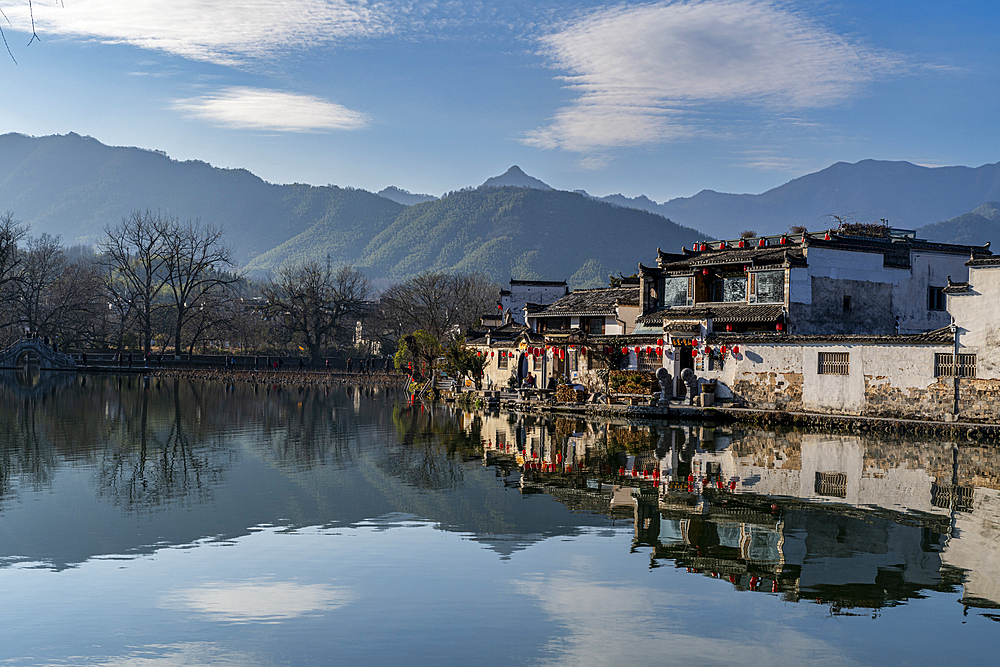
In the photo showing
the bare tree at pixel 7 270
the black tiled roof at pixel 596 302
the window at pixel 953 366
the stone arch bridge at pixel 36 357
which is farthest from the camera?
the bare tree at pixel 7 270

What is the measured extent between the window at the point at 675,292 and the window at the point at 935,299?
12.7m

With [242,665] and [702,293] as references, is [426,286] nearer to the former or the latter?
[702,293]

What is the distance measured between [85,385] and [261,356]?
27.5 metres

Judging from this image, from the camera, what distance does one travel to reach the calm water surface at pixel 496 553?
450 inches

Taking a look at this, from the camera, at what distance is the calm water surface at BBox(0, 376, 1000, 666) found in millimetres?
11430

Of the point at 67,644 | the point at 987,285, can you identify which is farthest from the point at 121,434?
the point at 987,285

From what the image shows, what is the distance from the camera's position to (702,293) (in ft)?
159

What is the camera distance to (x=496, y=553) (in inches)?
641

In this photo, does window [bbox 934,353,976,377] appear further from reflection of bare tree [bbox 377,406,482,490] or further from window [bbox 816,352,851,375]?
reflection of bare tree [bbox 377,406,482,490]

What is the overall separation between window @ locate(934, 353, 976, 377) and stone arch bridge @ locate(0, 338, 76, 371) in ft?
230

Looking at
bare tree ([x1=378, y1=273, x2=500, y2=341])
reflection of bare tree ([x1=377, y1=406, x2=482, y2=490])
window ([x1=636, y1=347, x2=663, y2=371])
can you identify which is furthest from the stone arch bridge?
window ([x1=636, y1=347, x2=663, y2=371])

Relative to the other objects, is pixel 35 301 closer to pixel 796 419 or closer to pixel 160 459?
pixel 160 459

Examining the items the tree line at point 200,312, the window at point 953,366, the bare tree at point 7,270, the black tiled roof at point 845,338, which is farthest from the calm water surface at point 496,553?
the bare tree at point 7,270

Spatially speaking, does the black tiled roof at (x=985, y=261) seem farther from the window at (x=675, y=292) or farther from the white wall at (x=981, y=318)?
the window at (x=675, y=292)
